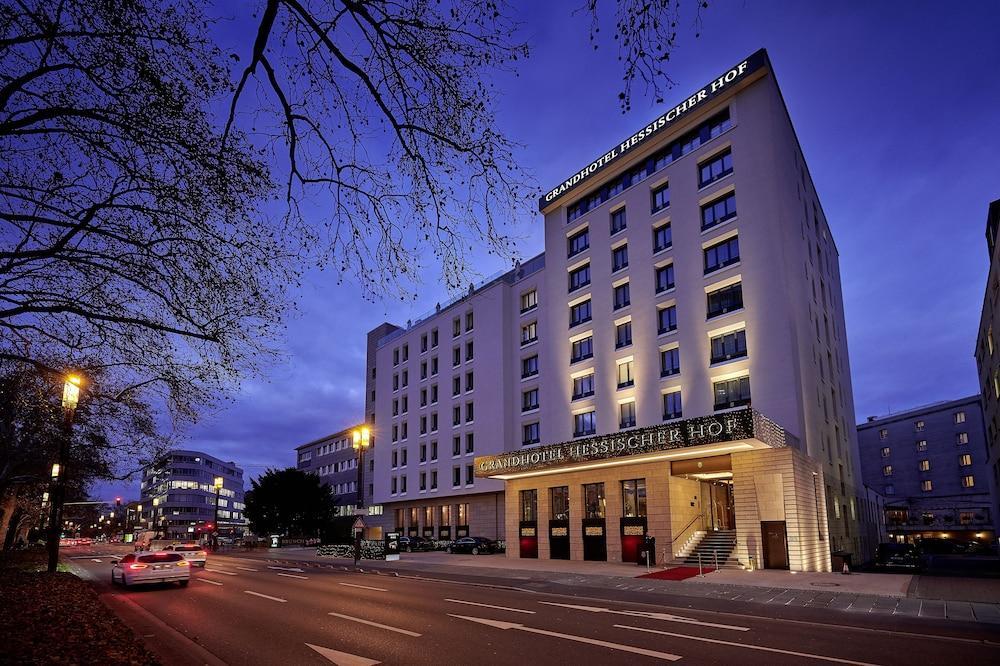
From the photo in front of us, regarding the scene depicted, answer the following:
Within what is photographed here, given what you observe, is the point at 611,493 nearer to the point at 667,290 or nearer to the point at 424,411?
the point at 667,290

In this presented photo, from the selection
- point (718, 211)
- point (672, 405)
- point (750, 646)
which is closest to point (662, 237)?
point (718, 211)

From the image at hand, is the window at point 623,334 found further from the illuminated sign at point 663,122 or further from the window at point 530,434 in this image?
the window at point 530,434

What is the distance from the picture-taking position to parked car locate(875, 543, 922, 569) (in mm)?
26938

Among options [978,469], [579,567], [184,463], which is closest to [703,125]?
[579,567]

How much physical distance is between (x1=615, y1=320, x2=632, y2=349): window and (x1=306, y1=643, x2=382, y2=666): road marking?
102ft

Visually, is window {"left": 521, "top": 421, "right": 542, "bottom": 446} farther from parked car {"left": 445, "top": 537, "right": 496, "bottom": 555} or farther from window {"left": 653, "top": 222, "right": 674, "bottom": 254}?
window {"left": 653, "top": 222, "right": 674, "bottom": 254}

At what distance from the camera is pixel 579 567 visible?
30766mm

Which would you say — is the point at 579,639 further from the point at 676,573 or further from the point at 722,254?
the point at 722,254

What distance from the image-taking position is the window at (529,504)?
38931 mm

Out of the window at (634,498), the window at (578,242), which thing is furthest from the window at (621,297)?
the window at (634,498)

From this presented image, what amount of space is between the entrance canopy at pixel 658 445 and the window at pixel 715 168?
51.7 feet

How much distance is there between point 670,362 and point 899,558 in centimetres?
1468

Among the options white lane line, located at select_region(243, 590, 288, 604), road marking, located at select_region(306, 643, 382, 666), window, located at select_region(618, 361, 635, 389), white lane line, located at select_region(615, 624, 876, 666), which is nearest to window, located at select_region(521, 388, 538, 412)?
window, located at select_region(618, 361, 635, 389)

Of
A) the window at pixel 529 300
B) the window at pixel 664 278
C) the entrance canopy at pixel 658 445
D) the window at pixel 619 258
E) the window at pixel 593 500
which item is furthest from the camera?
the window at pixel 529 300
